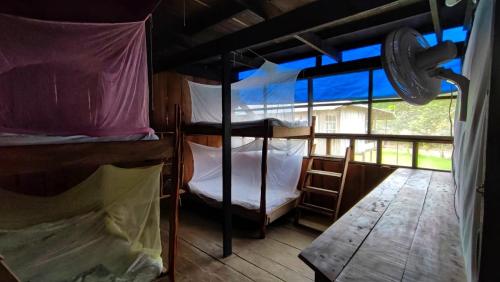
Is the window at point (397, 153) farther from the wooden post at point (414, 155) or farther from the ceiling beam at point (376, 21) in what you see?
the ceiling beam at point (376, 21)

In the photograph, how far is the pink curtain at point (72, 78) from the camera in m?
1.50

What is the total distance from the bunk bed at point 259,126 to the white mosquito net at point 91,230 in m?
1.30

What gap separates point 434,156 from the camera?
2.89 metres

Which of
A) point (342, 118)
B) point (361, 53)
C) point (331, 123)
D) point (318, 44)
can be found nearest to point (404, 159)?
point (342, 118)

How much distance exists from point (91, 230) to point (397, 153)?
11.8 ft

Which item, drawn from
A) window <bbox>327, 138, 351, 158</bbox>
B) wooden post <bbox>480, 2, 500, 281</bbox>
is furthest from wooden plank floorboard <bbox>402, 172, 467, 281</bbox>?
window <bbox>327, 138, 351, 158</bbox>

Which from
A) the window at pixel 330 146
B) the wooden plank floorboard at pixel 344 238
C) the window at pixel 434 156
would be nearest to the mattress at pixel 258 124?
the window at pixel 330 146

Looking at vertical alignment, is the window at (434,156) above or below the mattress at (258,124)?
below

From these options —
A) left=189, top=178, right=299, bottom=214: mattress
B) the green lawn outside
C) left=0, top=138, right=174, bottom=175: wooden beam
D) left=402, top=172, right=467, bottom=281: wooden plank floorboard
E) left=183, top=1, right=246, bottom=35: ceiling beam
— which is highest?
left=183, top=1, right=246, bottom=35: ceiling beam

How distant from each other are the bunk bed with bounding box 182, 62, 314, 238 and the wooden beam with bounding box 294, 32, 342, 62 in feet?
1.40

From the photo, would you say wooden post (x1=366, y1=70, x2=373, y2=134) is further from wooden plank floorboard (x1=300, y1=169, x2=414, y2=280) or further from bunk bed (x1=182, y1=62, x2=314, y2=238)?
wooden plank floorboard (x1=300, y1=169, x2=414, y2=280)

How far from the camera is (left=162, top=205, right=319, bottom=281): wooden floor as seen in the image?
6.87 feet

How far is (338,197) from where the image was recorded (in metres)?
2.99

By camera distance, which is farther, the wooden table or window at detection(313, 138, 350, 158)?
window at detection(313, 138, 350, 158)
